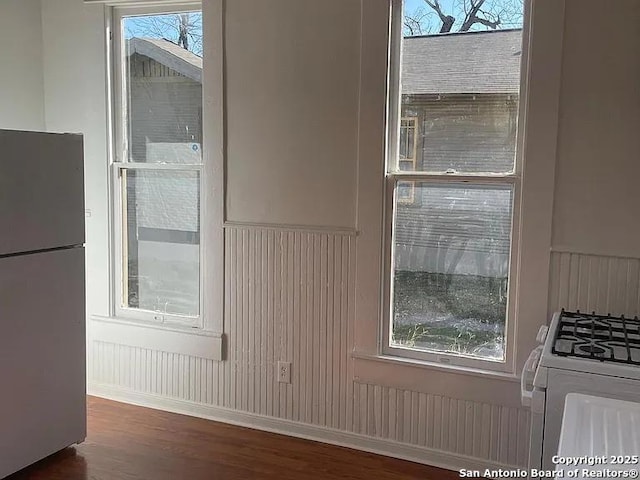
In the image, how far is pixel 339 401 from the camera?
3.12 m

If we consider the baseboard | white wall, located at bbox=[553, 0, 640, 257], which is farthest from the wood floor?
white wall, located at bbox=[553, 0, 640, 257]

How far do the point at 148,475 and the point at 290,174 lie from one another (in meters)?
1.51

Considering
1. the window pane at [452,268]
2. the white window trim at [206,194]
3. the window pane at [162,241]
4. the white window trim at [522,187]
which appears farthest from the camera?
the window pane at [162,241]

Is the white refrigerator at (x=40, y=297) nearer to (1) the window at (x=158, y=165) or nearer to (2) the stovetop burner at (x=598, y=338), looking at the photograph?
(1) the window at (x=158, y=165)

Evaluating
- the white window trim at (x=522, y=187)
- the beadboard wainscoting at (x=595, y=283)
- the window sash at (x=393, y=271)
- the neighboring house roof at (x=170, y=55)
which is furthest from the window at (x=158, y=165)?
the beadboard wainscoting at (x=595, y=283)

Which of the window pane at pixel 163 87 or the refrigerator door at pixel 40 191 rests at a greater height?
the window pane at pixel 163 87

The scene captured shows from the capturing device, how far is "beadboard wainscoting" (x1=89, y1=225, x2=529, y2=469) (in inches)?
113

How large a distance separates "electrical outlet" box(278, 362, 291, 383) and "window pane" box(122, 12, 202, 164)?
1.15m

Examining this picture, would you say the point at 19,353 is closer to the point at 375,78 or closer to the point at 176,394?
the point at 176,394

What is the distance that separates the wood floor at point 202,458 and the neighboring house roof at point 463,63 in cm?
171

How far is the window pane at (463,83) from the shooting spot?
2.71 metres

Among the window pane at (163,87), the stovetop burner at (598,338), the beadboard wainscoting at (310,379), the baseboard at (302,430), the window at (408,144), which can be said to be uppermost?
the window pane at (163,87)

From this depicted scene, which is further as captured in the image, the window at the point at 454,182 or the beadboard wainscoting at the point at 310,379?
the beadboard wainscoting at the point at 310,379

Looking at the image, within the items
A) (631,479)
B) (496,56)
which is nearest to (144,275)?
(496,56)
